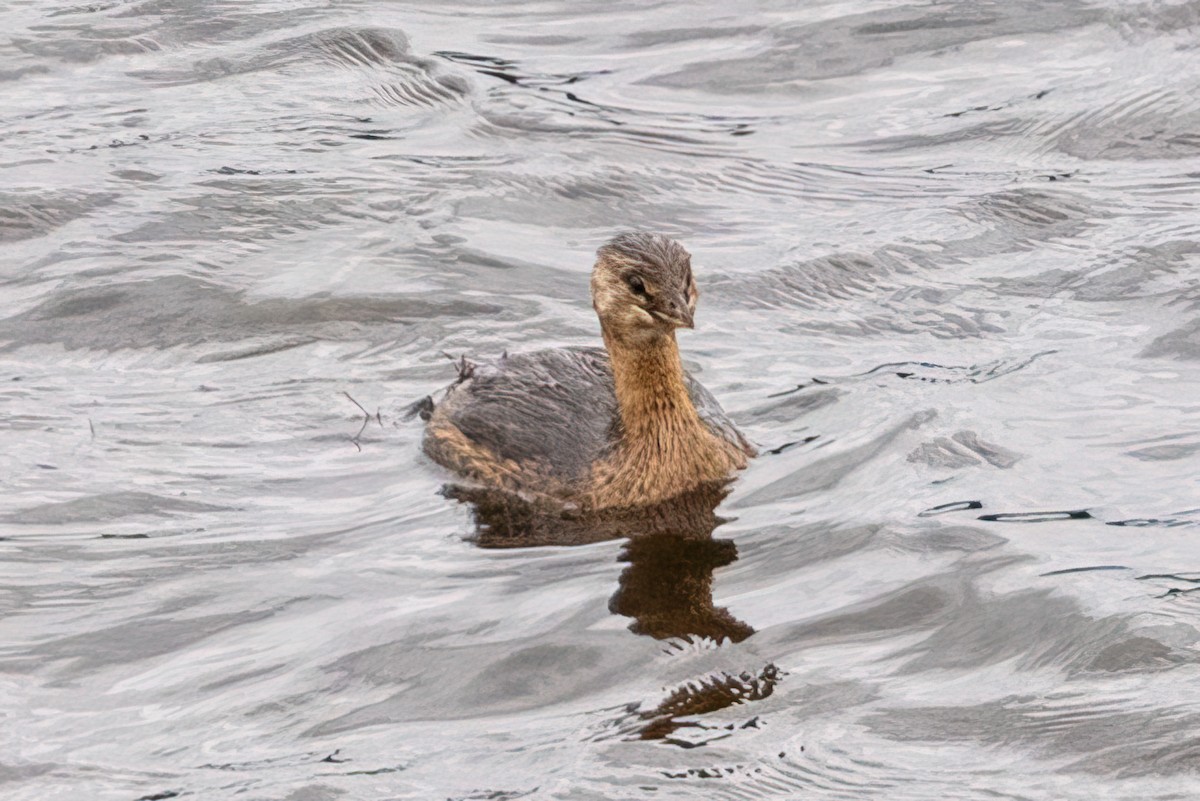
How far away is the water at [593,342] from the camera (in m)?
6.45

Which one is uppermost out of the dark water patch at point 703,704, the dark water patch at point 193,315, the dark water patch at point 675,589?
the dark water patch at point 193,315

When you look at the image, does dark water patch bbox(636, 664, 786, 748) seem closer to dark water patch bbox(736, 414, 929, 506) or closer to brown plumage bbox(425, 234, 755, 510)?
dark water patch bbox(736, 414, 929, 506)

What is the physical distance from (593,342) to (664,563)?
2644mm

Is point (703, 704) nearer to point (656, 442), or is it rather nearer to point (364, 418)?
point (656, 442)

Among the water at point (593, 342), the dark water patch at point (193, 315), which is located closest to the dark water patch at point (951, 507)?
the water at point (593, 342)

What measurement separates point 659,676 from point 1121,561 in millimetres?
1961

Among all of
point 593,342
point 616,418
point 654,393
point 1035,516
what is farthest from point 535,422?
point 1035,516

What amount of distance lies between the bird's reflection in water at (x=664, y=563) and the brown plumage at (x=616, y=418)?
0.35 ft

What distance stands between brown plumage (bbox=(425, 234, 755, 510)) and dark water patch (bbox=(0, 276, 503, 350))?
1583mm

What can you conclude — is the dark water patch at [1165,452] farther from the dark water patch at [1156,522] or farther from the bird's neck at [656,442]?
the bird's neck at [656,442]

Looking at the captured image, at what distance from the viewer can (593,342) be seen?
1030 centimetres

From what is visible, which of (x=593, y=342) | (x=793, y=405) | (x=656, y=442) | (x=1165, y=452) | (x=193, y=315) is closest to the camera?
(x=1165, y=452)

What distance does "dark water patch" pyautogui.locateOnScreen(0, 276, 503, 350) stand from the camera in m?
10.4

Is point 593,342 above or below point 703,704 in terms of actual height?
above
